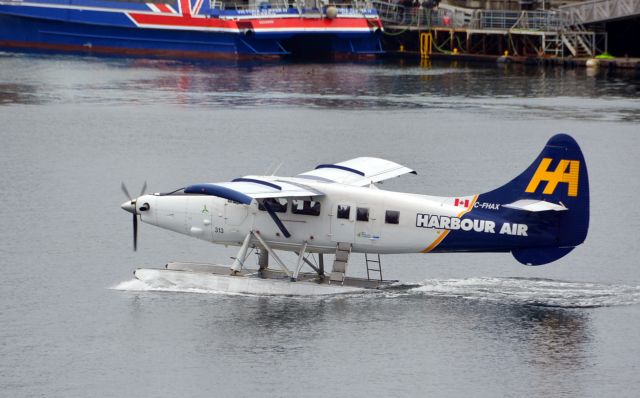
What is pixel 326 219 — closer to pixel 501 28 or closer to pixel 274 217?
pixel 274 217

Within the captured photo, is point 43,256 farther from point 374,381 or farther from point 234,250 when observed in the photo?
point 374,381

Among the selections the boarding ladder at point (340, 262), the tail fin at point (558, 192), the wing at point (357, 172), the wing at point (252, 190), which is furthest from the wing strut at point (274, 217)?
the tail fin at point (558, 192)

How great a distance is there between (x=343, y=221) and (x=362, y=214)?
53cm

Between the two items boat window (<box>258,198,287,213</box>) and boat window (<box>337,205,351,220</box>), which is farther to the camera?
boat window (<box>258,198,287,213</box>)

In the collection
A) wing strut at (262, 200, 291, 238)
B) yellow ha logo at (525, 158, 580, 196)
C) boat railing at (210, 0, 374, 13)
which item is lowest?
wing strut at (262, 200, 291, 238)

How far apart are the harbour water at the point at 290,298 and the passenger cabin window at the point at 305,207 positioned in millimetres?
2264

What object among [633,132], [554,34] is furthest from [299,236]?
[554,34]

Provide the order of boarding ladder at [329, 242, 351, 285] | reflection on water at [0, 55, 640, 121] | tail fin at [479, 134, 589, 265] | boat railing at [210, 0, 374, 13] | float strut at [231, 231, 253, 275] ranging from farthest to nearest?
1. boat railing at [210, 0, 374, 13]
2. reflection on water at [0, 55, 640, 121]
3. float strut at [231, 231, 253, 275]
4. boarding ladder at [329, 242, 351, 285]
5. tail fin at [479, 134, 589, 265]

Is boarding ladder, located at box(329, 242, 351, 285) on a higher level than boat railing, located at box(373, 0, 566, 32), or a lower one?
lower

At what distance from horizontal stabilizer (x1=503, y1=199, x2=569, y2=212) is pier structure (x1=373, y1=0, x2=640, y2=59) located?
60230 millimetres

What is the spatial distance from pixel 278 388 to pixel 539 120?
44.0 metres

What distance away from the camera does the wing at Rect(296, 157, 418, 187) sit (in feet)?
110

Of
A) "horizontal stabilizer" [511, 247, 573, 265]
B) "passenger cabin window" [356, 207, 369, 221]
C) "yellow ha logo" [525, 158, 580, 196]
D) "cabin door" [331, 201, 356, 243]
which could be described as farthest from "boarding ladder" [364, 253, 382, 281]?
"yellow ha logo" [525, 158, 580, 196]

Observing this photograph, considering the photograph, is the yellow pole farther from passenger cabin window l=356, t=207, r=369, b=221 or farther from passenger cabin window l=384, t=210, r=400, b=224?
passenger cabin window l=384, t=210, r=400, b=224
